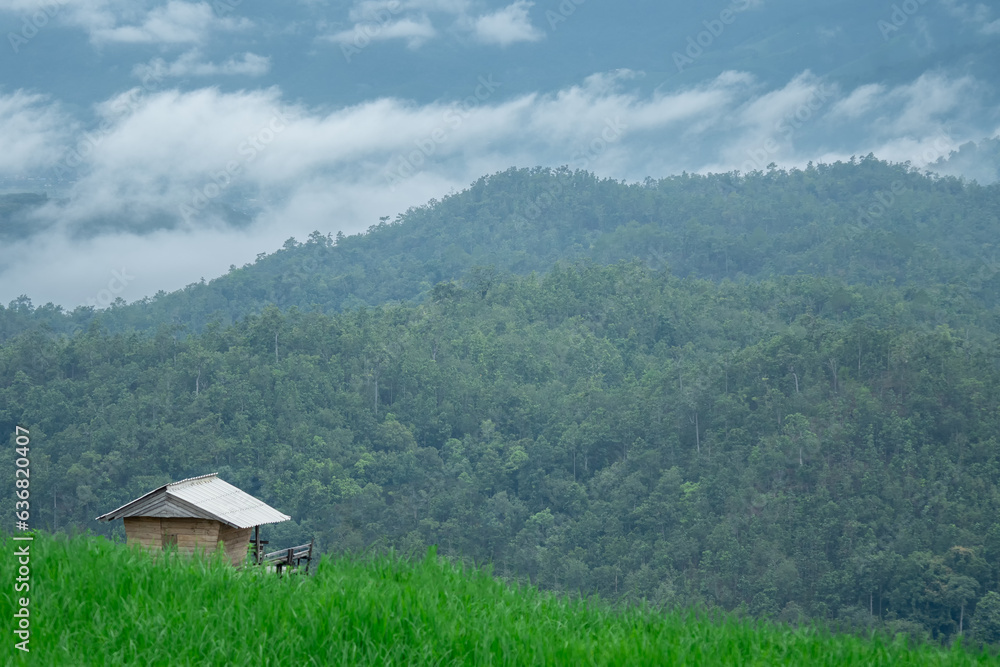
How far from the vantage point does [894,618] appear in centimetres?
3253

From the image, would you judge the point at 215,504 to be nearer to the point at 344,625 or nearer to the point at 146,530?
the point at 146,530

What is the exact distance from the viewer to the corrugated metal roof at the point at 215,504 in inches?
378

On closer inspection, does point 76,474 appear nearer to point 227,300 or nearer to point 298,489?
point 298,489

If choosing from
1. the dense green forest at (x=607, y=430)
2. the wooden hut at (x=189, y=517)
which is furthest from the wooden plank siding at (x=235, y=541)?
the dense green forest at (x=607, y=430)

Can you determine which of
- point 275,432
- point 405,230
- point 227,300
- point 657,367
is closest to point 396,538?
point 275,432

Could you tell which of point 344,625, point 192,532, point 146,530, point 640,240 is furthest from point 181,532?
point 640,240

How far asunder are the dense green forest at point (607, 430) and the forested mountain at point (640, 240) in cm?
749

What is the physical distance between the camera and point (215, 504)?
977 centimetres

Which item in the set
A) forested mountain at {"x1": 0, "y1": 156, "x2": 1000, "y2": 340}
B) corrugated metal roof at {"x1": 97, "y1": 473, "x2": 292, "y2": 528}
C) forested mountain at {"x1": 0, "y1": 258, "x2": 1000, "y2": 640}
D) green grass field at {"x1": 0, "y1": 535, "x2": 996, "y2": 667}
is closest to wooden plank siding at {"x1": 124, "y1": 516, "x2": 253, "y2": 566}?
corrugated metal roof at {"x1": 97, "y1": 473, "x2": 292, "y2": 528}

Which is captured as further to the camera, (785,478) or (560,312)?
(560,312)

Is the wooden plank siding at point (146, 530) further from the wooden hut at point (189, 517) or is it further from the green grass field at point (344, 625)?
the green grass field at point (344, 625)

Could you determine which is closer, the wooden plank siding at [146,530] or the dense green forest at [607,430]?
the wooden plank siding at [146,530]

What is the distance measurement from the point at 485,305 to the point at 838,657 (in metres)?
58.2

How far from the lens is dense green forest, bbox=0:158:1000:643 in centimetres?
3656
